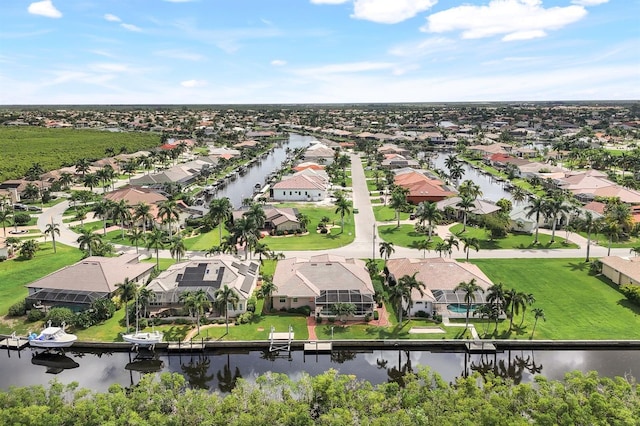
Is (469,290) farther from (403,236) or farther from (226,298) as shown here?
(403,236)

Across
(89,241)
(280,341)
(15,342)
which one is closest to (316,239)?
(280,341)

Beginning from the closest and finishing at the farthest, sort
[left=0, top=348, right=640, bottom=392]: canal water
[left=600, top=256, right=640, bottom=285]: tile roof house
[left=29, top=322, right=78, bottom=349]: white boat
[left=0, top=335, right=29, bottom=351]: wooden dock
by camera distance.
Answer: [left=0, top=348, right=640, bottom=392]: canal water
[left=29, top=322, right=78, bottom=349]: white boat
[left=0, top=335, right=29, bottom=351]: wooden dock
[left=600, top=256, right=640, bottom=285]: tile roof house

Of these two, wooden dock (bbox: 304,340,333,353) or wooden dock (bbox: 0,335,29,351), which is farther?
wooden dock (bbox: 0,335,29,351)

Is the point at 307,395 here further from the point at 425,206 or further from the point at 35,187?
the point at 35,187

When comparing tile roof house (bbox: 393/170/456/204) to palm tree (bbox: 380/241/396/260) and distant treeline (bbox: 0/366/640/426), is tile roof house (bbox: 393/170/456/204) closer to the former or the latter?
palm tree (bbox: 380/241/396/260)

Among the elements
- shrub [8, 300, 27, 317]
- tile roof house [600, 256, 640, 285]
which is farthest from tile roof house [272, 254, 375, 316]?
tile roof house [600, 256, 640, 285]

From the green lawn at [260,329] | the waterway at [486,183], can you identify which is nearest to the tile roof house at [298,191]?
the waterway at [486,183]

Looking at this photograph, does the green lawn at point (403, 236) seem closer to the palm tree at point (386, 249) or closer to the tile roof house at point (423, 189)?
the palm tree at point (386, 249)

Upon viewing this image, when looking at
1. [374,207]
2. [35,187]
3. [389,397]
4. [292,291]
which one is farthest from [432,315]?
[35,187]
